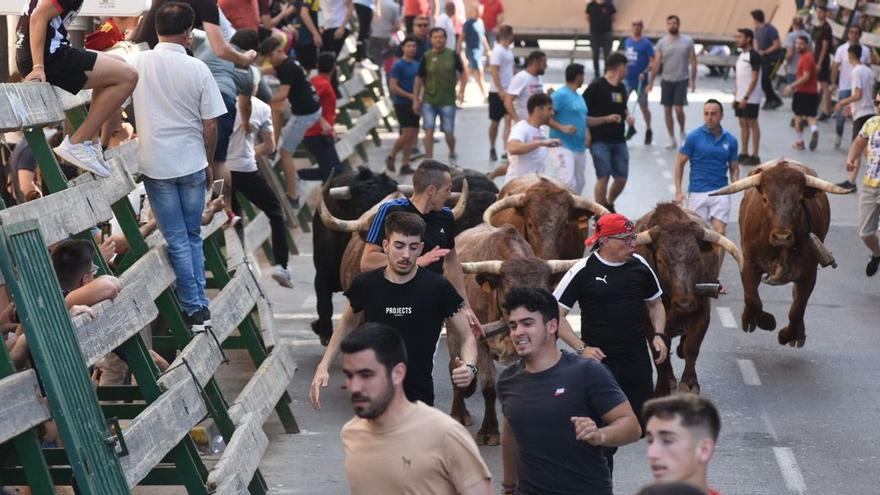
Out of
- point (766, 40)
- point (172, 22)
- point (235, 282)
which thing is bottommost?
point (766, 40)

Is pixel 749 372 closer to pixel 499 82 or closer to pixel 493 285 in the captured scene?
pixel 493 285

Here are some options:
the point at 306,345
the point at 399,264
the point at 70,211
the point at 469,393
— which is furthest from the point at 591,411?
the point at 306,345

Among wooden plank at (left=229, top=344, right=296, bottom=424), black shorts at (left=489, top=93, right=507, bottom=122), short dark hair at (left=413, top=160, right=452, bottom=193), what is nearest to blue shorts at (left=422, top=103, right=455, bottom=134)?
black shorts at (left=489, top=93, right=507, bottom=122)

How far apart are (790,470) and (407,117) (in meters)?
14.8

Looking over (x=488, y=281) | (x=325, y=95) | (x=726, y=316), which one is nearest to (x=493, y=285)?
(x=488, y=281)

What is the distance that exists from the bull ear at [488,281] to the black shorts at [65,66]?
11.8ft

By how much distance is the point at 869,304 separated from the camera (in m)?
17.7

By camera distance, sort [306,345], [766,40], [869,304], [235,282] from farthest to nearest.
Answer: [766,40] → [869,304] → [306,345] → [235,282]

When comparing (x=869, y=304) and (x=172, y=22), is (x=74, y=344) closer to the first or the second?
(x=172, y=22)

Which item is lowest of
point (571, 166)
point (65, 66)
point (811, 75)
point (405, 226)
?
point (811, 75)

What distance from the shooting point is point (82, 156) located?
988 cm

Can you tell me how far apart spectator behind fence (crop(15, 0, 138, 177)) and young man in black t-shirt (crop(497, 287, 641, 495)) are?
3311 millimetres

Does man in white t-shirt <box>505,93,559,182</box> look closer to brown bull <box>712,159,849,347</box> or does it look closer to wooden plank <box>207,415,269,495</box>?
brown bull <box>712,159,849,347</box>

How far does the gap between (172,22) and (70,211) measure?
199 cm
